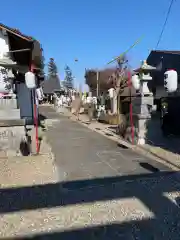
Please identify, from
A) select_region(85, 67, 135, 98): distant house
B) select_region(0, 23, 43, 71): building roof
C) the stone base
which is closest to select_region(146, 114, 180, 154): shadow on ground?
the stone base

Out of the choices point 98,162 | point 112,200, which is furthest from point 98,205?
point 98,162

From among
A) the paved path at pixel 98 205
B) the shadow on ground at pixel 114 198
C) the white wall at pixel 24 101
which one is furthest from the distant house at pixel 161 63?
the shadow on ground at pixel 114 198

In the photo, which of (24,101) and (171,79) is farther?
(24,101)

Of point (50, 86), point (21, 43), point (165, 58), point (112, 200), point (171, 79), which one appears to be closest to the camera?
point (112, 200)

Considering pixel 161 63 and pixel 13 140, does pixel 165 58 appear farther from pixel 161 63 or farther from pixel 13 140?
pixel 13 140

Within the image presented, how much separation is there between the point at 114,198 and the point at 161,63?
1770cm

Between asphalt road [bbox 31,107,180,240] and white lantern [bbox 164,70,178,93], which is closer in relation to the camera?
asphalt road [bbox 31,107,180,240]

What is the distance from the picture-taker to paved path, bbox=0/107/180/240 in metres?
3.46

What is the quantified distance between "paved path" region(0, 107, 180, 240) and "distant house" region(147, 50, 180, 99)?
1314 centimetres

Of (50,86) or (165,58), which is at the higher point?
(50,86)

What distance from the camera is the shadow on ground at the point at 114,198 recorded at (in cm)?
339

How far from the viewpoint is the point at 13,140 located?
7.92 m

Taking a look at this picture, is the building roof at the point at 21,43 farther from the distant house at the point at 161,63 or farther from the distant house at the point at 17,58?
the distant house at the point at 161,63

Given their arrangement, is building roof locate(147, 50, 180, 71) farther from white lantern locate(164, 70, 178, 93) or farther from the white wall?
the white wall
